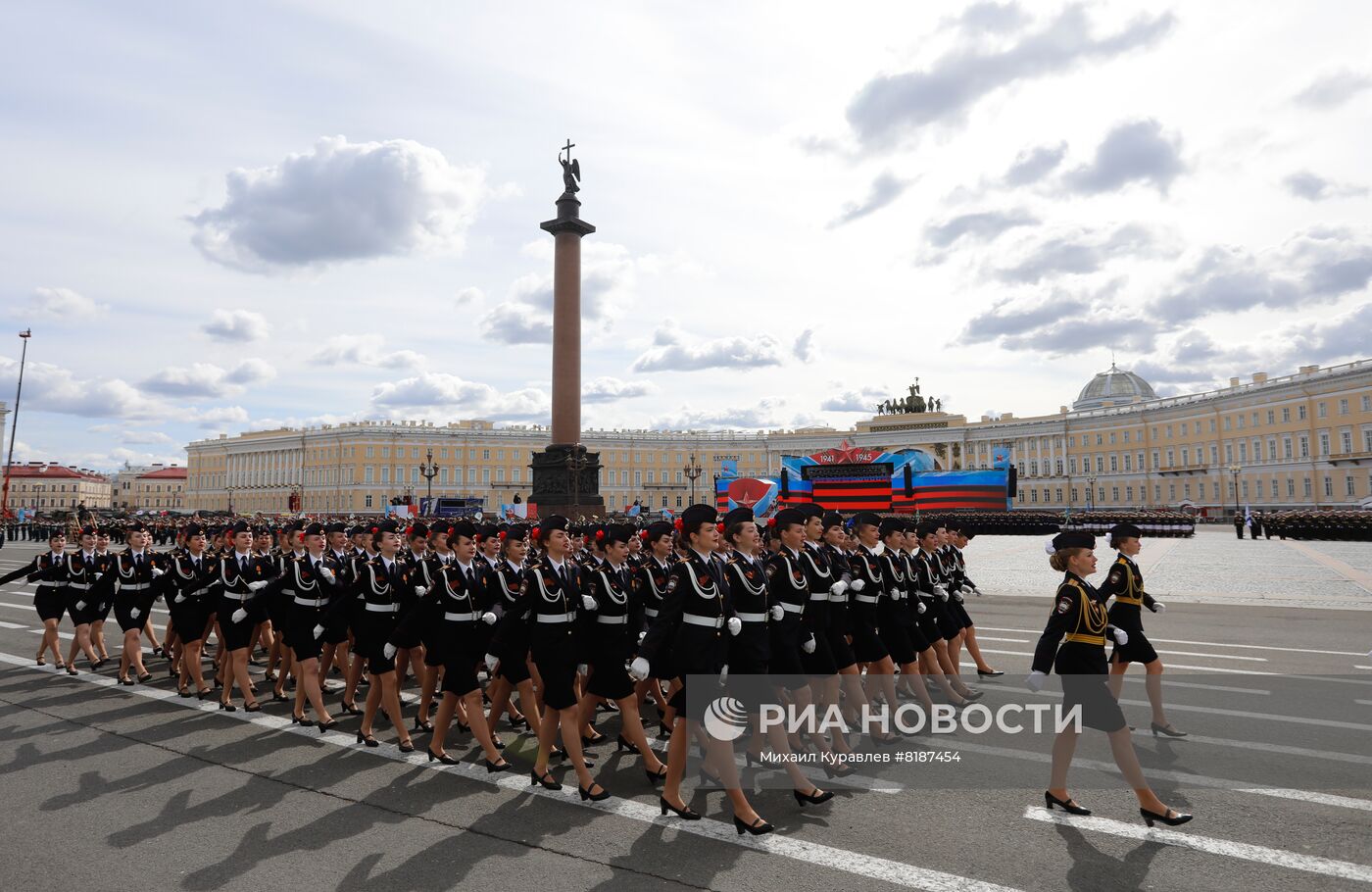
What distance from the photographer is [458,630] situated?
6.77 meters

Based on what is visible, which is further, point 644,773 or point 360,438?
point 360,438

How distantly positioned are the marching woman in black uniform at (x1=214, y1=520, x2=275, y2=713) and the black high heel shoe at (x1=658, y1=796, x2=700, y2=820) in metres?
4.99

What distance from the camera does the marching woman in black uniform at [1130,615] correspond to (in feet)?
22.5

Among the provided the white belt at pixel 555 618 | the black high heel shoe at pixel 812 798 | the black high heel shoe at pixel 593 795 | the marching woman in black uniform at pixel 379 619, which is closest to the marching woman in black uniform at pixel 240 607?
the marching woman in black uniform at pixel 379 619

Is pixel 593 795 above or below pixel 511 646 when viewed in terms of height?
below

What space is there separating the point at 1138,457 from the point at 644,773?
93953 mm

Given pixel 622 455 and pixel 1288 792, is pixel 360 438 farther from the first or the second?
pixel 1288 792

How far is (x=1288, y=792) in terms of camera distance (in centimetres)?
573

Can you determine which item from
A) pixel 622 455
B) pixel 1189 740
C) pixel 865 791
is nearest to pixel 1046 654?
pixel 865 791

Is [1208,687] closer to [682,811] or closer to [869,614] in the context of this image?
[869,614]

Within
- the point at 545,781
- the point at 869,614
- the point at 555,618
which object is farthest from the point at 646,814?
the point at 869,614

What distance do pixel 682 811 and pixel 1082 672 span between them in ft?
9.44

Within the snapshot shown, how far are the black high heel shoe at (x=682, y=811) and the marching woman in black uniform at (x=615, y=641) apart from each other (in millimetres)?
541

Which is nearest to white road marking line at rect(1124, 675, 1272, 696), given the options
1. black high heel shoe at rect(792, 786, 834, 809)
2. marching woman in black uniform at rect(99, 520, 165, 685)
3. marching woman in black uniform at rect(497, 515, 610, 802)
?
black high heel shoe at rect(792, 786, 834, 809)
